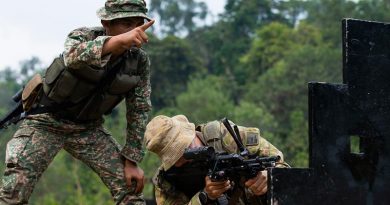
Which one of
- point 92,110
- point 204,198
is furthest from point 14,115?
point 204,198

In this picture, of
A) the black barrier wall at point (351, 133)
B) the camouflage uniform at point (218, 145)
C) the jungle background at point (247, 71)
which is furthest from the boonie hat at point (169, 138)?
the jungle background at point (247, 71)

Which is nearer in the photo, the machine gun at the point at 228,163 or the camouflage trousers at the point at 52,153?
the machine gun at the point at 228,163

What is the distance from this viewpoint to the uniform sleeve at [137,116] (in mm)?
5520

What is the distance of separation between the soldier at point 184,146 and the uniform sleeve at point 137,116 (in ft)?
0.24

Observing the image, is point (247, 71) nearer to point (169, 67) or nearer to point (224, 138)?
point (169, 67)

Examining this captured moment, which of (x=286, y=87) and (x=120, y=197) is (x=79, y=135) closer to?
(x=120, y=197)

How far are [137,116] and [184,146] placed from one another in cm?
42

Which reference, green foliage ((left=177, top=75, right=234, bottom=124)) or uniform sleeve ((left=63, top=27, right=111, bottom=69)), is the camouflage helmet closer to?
uniform sleeve ((left=63, top=27, right=111, bottom=69))

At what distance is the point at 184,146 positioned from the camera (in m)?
5.26

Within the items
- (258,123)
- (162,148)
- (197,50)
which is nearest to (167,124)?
(162,148)

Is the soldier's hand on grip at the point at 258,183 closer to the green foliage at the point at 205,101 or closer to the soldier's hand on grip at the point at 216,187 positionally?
the soldier's hand on grip at the point at 216,187

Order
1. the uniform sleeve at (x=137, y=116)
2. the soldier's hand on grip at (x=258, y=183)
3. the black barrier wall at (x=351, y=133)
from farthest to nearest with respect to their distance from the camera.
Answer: the uniform sleeve at (x=137, y=116)
the soldier's hand on grip at (x=258, y=183)
the black barrier wall at (x=351, y=133)

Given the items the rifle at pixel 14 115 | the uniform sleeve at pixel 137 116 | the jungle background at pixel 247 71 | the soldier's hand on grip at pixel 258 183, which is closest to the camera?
the soldier's hand on grip at pixel 258 183

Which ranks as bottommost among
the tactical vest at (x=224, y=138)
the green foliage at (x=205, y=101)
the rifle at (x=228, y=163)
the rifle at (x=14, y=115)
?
the green foliage at (x=205, y=101)
